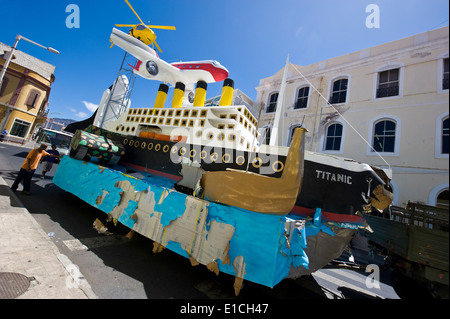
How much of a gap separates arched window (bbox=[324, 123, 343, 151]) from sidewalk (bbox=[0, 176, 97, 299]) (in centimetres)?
1146

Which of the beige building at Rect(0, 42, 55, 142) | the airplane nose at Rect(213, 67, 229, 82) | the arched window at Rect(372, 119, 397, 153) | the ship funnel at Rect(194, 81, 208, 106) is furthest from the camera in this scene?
the beige building at Rect(0, 42, 55, 142)

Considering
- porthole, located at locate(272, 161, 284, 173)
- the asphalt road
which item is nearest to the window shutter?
the asphalt road

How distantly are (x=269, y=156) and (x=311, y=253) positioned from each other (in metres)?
1.97

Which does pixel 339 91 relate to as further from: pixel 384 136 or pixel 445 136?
pixel 445 136

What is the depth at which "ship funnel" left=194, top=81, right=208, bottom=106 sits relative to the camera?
694cm

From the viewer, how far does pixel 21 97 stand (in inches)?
831

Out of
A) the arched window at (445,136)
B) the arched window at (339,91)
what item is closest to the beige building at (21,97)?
the arched window at (339,91)

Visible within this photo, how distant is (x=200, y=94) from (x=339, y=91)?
897cm

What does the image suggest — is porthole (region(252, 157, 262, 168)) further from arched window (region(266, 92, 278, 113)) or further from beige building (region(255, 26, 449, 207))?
arched window (region(266, 92, 278, 113))

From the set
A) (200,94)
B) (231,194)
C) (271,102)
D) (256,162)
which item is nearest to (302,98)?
(271,102)

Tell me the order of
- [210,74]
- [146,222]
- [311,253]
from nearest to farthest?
[311,253] → [146,222] → [210,74]
